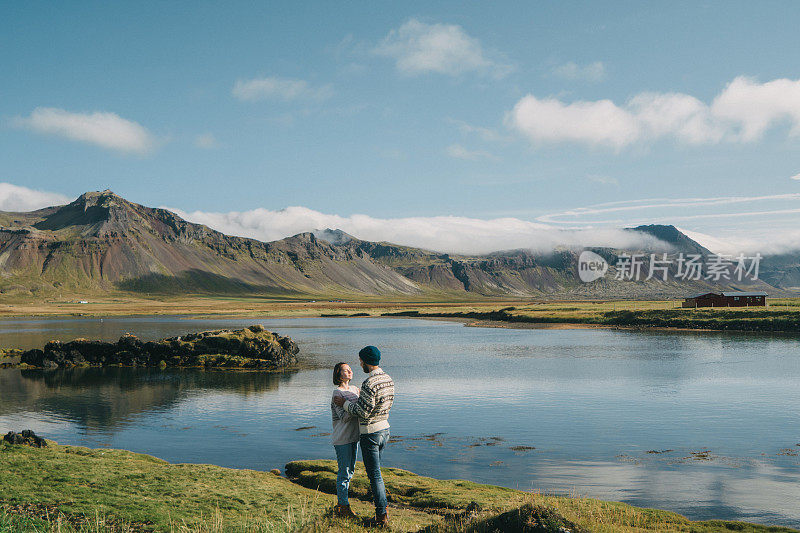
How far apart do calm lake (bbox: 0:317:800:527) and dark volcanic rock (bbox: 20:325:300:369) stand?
4874 mm

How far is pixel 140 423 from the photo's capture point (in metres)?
42.3

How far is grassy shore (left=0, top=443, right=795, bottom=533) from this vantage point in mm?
14969

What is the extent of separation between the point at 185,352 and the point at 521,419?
56.0 meters

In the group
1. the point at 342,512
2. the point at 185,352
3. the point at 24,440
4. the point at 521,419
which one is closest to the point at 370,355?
the point at 342,512

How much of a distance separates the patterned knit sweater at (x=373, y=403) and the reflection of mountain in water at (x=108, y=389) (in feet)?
110

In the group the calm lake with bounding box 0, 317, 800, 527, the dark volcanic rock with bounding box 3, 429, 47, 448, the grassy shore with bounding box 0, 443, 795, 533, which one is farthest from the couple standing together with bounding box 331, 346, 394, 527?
the dark volcanic rock with bounding box 3, 429, 47, 448

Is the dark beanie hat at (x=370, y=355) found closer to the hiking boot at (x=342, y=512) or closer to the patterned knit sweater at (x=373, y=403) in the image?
the patterned knit sweater at (x=373, y=403)

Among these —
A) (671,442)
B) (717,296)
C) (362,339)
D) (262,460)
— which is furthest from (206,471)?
(717,296)

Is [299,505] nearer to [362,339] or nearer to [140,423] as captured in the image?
[140,423]

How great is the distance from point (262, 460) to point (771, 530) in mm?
23764

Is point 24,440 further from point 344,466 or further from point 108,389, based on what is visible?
point 108,389

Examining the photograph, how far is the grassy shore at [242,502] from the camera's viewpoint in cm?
1497

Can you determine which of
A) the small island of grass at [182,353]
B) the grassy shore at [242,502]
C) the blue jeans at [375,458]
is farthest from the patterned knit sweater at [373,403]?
the small island of grass at [182,353]

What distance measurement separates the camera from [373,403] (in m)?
14.2
